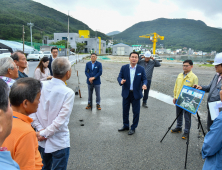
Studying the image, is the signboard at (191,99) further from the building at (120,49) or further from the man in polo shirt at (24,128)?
the building at (120,49)

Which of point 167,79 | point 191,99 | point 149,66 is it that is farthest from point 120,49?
point 191,99

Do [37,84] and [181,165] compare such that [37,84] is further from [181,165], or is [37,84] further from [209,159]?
[181,165]

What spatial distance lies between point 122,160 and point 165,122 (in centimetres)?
228

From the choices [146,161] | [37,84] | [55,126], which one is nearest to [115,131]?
[146,161]

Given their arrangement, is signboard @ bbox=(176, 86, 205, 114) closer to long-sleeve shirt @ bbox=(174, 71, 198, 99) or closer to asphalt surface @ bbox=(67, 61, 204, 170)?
long-sleeve shirt @ bbox=(174, 71, 198, 99)

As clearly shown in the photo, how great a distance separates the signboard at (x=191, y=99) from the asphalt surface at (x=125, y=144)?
0.90 m

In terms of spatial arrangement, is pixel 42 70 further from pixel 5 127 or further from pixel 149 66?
pixel 5 127

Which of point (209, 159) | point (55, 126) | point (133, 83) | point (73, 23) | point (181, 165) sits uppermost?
point (73, 23)

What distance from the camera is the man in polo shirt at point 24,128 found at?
1.04m

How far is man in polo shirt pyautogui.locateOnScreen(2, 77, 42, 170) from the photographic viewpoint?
3.40 feet

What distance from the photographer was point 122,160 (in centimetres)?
299

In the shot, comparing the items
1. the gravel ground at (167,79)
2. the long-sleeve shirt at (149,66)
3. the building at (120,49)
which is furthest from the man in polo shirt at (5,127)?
the building at (120,49)

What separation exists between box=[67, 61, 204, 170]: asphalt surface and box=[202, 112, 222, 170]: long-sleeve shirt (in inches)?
56.1

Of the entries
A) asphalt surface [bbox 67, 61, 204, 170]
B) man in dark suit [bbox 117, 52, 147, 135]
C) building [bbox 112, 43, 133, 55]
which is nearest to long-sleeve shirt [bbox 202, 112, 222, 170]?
asphalt surface [bbox 67, 61, 204, 170]
